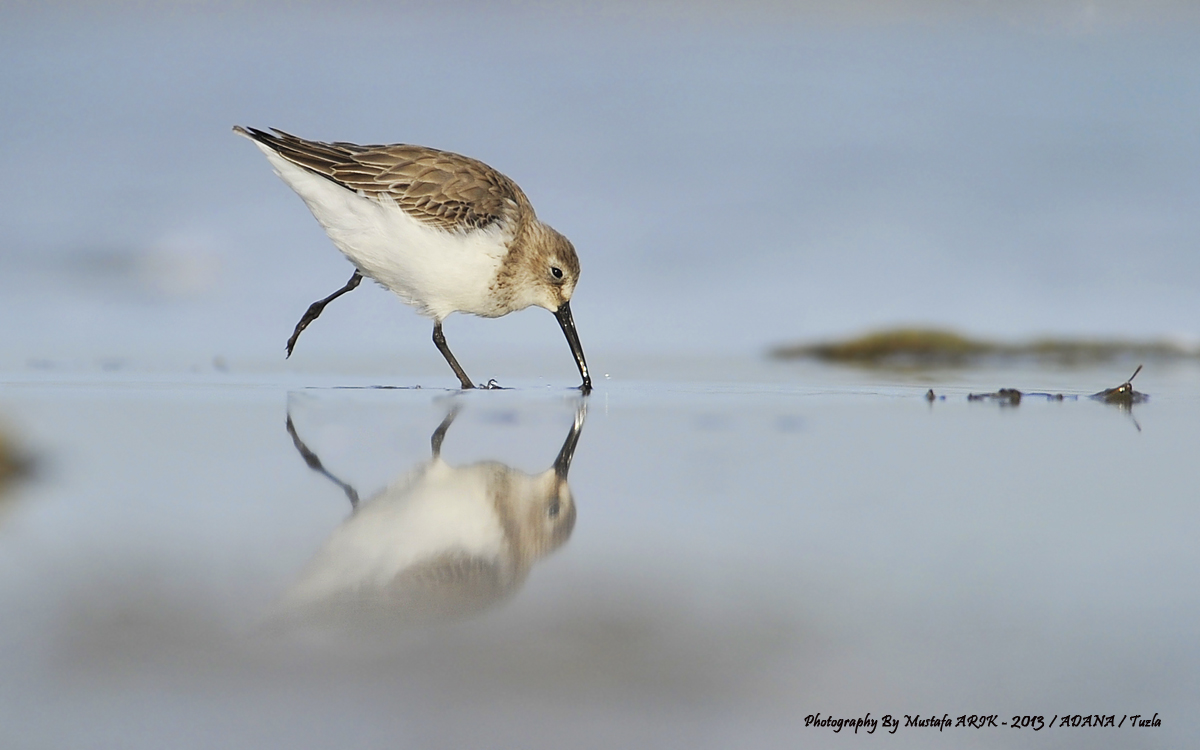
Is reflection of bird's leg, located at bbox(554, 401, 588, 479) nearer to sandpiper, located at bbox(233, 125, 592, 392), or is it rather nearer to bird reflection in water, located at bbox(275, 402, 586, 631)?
bird reflection in water, located at bbox(275, 402, 586, 631)

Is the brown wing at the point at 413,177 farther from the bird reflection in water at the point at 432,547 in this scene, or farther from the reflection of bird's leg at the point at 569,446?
the bird reflection in water at the point at 432,547

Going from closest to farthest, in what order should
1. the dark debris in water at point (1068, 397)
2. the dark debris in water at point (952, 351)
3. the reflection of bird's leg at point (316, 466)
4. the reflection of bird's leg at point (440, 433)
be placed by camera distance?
the reflection of bird's leg at point (316, 466) < the reflection of bird's leg at point (440, 433) < the dark debris in water at point (1068, 397) < the dark debris in water at point (952, 351)

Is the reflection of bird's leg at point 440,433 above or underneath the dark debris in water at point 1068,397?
underneath

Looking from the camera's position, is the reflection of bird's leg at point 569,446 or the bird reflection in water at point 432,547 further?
the reflection of bird's leg at point 569,446

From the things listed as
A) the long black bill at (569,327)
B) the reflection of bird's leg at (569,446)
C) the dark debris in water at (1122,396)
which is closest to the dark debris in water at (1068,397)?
the dark debris in water at (1122,396)

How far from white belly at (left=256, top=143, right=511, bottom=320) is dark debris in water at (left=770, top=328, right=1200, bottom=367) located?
11.9ft

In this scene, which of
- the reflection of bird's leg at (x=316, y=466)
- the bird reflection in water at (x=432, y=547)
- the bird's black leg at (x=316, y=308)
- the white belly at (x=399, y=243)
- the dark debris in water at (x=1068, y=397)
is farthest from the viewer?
the bird's black leg at (x=316, y=308)

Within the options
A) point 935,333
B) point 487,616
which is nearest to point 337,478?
point 487,616

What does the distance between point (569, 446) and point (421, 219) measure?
243 cm

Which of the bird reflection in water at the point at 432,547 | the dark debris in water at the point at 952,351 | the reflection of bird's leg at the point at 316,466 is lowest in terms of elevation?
the bird reflection in water at the point at 432,547

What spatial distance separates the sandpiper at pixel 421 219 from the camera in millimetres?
5270

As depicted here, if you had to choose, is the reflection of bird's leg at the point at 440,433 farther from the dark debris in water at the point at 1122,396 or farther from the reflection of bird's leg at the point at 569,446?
the dark debris in water at the point at 1122,396

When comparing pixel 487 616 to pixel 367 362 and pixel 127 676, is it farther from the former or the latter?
pixel 367 362

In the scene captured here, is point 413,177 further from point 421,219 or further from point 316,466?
point 316,466
